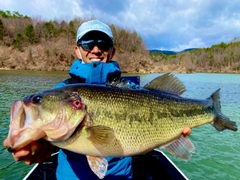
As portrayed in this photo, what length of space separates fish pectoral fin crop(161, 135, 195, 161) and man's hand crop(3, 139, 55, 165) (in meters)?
1.28

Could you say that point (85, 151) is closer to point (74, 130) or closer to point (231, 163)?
point (74, 130)

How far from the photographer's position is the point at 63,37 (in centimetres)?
6269

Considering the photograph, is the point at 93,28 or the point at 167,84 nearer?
the point at 167,84

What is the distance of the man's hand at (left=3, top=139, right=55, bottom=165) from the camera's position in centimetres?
190

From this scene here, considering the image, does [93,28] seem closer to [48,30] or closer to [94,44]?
[94,44]

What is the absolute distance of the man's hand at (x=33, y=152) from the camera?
6.24 ft

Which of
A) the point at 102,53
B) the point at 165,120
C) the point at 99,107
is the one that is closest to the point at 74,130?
the point at 99,107

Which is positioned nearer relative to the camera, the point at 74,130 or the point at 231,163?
the point at 74,130

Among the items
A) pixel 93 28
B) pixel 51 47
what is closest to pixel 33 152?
pixel 93 28

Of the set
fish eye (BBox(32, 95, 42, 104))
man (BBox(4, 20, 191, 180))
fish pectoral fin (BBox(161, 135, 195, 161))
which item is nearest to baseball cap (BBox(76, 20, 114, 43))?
man (BBox(4, 20, 191, 180))

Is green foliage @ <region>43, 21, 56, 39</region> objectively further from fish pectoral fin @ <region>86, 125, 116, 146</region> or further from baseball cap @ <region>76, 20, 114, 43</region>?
fish pectoral fin @ <region>86, 125, 116, 146</region>

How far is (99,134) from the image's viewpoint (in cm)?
195

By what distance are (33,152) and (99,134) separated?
24.5 inches

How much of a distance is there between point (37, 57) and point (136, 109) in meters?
59.1
